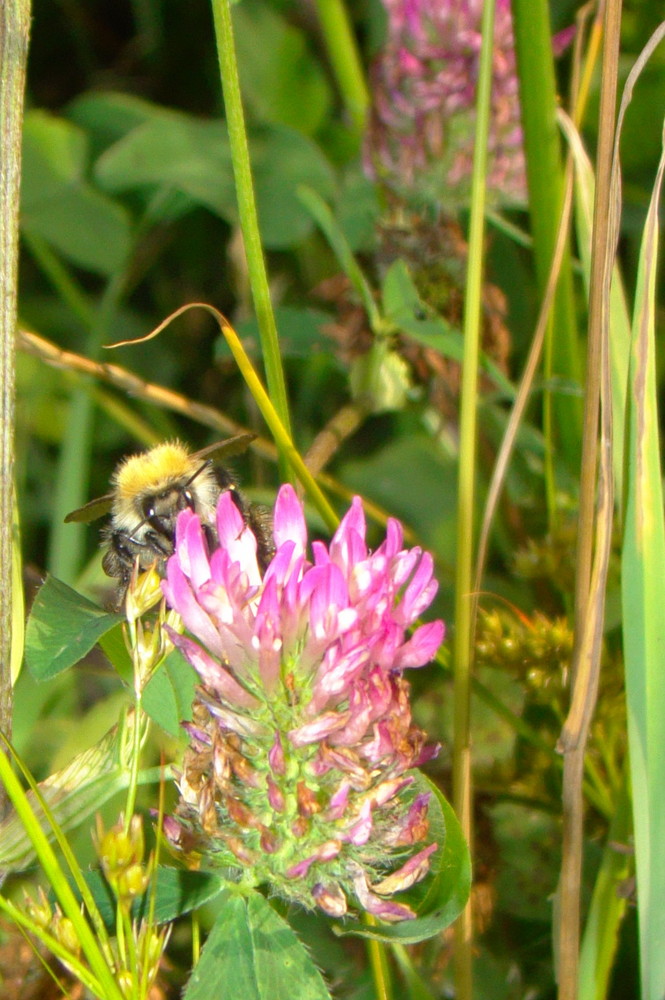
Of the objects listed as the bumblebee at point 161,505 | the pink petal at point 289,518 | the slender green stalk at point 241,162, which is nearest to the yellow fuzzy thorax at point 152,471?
the bumblebee at point 161,505

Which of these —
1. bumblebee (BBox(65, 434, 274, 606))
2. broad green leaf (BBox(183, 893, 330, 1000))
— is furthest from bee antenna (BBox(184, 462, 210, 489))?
broad green leaf (BBox(183, 893, 330, 1000))

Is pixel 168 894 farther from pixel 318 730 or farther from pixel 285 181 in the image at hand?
pixel 285 181

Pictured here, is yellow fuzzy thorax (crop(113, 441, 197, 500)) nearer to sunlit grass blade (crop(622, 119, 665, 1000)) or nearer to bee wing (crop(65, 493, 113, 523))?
bee wing (crop(65, 493, 113, 523))

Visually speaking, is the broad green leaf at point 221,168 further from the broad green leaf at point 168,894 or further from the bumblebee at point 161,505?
the broad green leaf at point 168,894

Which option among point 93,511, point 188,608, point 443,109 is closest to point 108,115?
point 443,109

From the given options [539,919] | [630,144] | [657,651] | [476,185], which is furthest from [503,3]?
[539,919]

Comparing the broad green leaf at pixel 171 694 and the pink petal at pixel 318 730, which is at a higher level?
the broad green leaf at pixel 171 694
